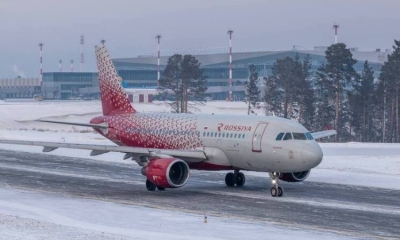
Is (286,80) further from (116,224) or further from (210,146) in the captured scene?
(116,224)

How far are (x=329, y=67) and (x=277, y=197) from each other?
199 ft

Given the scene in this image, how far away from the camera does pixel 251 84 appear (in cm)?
11031

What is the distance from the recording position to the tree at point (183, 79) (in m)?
107

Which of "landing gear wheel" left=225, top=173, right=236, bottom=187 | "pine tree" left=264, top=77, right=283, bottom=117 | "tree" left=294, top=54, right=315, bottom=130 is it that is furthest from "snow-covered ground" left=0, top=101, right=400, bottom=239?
"pine tree" left=264, top=77, right=283, bottom=117

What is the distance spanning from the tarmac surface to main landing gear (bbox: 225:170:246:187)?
0.33m

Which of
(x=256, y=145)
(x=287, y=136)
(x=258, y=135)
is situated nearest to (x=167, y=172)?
(x=256, y=145)

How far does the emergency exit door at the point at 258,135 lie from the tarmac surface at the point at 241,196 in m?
1.96

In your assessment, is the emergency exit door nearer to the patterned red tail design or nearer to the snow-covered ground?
the snow-covered ground

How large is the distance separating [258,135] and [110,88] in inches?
448

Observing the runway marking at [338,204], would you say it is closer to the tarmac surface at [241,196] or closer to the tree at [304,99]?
the tarmac surface at [241,196]

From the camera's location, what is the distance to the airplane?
34.5 metres

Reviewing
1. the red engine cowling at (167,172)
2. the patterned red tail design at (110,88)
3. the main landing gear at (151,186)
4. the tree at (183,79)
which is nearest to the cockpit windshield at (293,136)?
the red engine cowling at (167,172)

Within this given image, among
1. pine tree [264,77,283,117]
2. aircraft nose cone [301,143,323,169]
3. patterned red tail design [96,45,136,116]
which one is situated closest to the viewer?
aircraft nose cone [301,143,323,169]

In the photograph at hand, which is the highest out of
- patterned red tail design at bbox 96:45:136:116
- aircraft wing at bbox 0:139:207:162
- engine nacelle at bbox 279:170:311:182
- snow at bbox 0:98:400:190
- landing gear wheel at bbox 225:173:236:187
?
patterned red tail design at bbox 96:45:136:116
